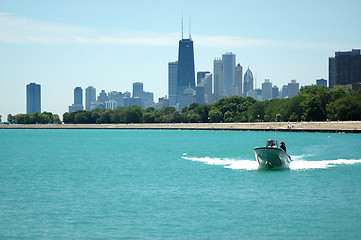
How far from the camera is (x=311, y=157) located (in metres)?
68.0

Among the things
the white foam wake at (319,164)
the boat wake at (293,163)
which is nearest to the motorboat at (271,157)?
the boat wake at (293,163)

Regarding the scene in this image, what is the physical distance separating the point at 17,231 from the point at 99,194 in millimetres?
11186

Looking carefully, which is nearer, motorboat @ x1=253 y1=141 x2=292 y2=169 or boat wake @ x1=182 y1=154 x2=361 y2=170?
motorboat @ x1=253 y1=141 x2=292 y2=169

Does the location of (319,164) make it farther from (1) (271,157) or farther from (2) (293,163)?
(1) (271,157)

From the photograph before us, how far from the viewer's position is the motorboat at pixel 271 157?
48.0 m

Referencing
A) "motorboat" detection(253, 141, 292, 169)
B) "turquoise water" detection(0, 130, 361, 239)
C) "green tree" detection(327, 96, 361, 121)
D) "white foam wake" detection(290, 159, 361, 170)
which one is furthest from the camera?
"green tree" detection(327, 96, 361, 121)

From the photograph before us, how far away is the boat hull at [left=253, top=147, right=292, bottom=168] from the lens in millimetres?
48062

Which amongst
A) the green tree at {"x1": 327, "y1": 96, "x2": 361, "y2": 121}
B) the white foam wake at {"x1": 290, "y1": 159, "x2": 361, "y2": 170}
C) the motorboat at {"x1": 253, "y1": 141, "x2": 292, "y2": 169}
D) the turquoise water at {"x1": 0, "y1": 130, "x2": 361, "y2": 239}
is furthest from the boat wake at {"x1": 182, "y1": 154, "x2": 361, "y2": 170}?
the green tree at {"x1": 327, "y1": 96, "x2": 361, "y2": 121}

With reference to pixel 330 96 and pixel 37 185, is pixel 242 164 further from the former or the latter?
pixel 330 96

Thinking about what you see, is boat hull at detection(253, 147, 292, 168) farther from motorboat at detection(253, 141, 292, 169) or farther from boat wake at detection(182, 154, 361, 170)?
boat wake at detection(182, 154, 361, 170)

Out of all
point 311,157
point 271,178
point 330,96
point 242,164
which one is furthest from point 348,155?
point 330,96

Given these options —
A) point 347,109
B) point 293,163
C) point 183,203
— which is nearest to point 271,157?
point 293,163

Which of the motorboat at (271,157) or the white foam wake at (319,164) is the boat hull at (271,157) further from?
the white foam wake at (319,164)

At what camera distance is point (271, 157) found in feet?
161
